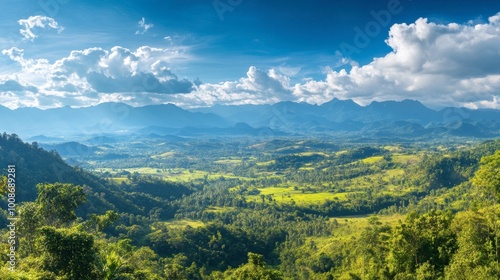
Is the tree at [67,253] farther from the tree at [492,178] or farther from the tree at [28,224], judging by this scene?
the tree at [492,178]

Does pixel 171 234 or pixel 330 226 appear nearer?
pixel 171 234

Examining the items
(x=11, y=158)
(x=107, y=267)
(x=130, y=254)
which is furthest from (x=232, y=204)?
(x=107, y=267)

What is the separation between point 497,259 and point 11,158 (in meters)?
189

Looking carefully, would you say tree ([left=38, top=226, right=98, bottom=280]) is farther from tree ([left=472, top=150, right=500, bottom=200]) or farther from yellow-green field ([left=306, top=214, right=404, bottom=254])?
yellow-green field ([left=306, top=214, right=404, bottom=254])

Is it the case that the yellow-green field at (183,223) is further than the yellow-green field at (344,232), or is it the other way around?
the yellow-green field at (183,223)

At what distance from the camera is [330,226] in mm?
146375

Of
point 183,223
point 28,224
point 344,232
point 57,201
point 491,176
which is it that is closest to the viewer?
point 28,224

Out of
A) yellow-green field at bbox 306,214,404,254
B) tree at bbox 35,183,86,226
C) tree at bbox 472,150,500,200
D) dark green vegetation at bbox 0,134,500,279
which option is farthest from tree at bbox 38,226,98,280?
yellow-green field at bbox 306,214,404,254

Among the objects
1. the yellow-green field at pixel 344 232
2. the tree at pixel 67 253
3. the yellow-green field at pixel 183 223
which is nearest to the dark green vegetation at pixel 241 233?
the tree at pixel 67 253

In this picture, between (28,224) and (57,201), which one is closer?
(28,224)

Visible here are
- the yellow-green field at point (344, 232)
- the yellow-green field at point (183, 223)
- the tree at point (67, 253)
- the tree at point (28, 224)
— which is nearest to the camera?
the tree at point (67, 253)

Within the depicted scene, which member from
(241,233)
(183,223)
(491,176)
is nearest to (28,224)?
(491,176)

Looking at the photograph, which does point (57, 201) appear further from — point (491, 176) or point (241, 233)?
point (241, 233)

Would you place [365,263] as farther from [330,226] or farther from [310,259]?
[330,226]
